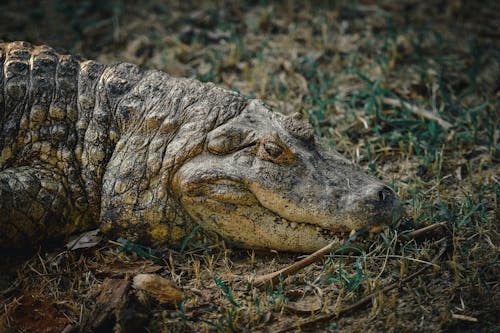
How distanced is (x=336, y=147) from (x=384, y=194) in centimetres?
121

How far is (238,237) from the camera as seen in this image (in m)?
3.18

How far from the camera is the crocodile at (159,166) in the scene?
306cm

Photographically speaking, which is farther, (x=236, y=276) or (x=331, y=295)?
(x=236, y=276)

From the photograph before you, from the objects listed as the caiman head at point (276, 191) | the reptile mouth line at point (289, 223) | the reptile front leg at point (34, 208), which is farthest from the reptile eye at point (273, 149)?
the reptile front leg at point (34, 208)

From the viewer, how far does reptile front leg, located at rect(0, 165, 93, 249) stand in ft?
10.4

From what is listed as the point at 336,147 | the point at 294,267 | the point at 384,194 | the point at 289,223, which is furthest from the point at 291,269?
the point at 336,147

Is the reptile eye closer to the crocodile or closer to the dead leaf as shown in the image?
the crocodile

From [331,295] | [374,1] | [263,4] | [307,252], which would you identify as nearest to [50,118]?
[307,252]

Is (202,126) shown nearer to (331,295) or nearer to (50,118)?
(50,118)

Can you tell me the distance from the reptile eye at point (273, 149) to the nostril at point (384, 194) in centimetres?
60

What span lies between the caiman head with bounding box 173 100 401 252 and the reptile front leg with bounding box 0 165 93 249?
2.45ft

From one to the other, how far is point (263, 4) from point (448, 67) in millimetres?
2238

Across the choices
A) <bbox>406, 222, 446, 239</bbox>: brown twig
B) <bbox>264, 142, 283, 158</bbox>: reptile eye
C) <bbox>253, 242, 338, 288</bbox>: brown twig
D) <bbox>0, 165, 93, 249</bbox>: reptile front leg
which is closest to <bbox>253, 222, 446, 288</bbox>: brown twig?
<bbox>253, 242, 338, 288</bbox>: brown twig

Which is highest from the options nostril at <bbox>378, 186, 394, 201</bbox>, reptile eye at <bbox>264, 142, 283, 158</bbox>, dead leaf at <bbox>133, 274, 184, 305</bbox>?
reptile eye at <bbox>264, 142, 283, 158</bbox>
